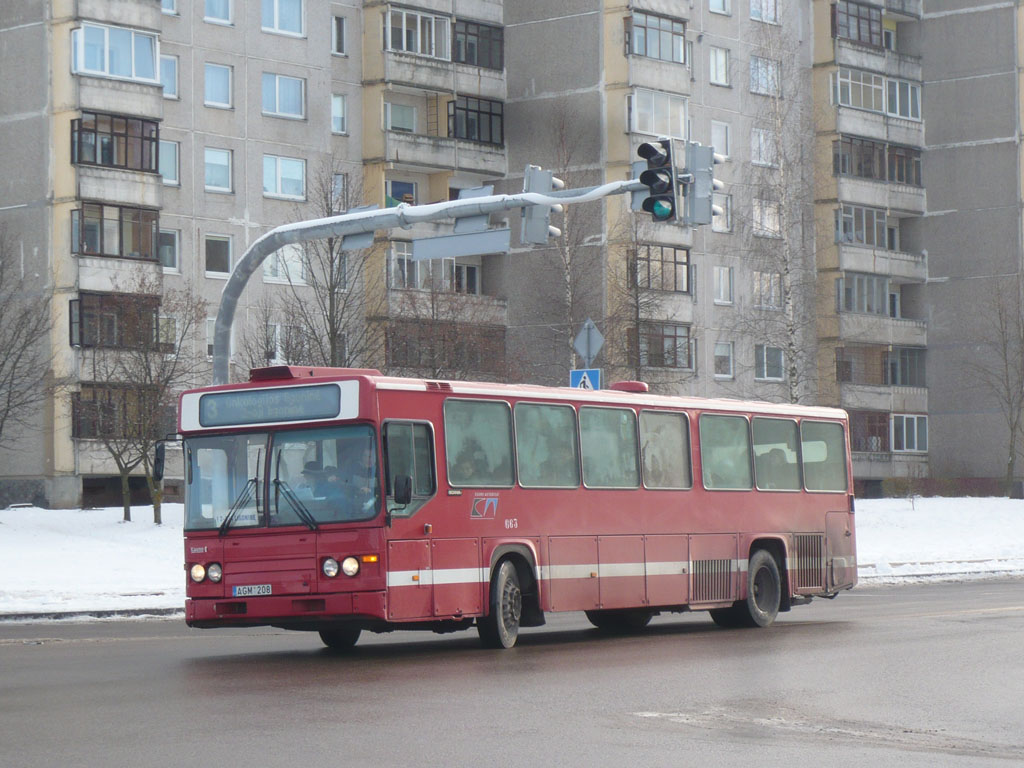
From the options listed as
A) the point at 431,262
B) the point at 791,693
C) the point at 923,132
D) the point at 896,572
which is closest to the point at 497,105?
the point at 431,262

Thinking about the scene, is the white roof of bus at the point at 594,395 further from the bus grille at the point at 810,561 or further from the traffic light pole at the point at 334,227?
the traffic light pole at the point at 334,227

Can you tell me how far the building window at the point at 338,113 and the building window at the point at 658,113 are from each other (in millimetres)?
10091

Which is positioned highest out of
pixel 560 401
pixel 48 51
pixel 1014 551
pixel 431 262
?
pixel 48 51

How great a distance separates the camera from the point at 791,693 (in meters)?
14.0

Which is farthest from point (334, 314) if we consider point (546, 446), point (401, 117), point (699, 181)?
point (546, 446)

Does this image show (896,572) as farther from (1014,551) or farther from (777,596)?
(777,596)

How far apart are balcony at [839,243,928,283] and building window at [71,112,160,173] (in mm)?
29565

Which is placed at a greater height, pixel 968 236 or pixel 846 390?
pixel 968 236

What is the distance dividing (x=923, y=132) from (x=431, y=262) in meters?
25.3

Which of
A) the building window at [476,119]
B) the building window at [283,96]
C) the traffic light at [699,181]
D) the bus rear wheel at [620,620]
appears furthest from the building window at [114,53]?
the bus rear wheel at [620,620]

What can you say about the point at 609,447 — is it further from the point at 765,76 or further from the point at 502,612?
the point at 765,76

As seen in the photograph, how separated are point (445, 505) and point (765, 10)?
190ft

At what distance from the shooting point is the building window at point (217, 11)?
61125 mm

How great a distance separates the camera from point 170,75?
59.8 meters
